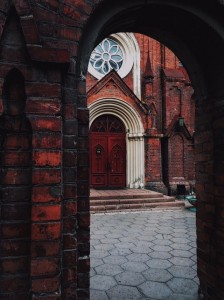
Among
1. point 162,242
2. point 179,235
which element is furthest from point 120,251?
point 179,235

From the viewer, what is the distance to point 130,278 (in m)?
3.14

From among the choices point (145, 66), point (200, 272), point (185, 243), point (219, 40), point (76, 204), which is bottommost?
point (185, 243)

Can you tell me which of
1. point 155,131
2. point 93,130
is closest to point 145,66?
point 155,131

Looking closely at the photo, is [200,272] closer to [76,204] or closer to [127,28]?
[76,204]

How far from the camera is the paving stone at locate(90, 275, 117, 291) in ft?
9.45

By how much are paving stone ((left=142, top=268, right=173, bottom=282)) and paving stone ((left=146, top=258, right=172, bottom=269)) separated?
135 millimetres

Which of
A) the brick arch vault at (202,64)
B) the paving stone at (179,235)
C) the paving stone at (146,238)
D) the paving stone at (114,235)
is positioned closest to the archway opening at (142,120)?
the paving stone at (179,235)

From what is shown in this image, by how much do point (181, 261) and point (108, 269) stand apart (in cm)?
113

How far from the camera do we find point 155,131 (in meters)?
11.3

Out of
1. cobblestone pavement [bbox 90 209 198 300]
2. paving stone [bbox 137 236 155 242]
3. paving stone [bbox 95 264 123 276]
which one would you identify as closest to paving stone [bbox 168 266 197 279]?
cobblestone pavement [bbox 90 209 198 300]

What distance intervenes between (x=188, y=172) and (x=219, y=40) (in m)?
10.2

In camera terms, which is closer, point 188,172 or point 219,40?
point 219,40

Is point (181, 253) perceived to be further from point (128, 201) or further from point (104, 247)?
point (128, 201)

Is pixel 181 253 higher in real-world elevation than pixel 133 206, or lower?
lower
